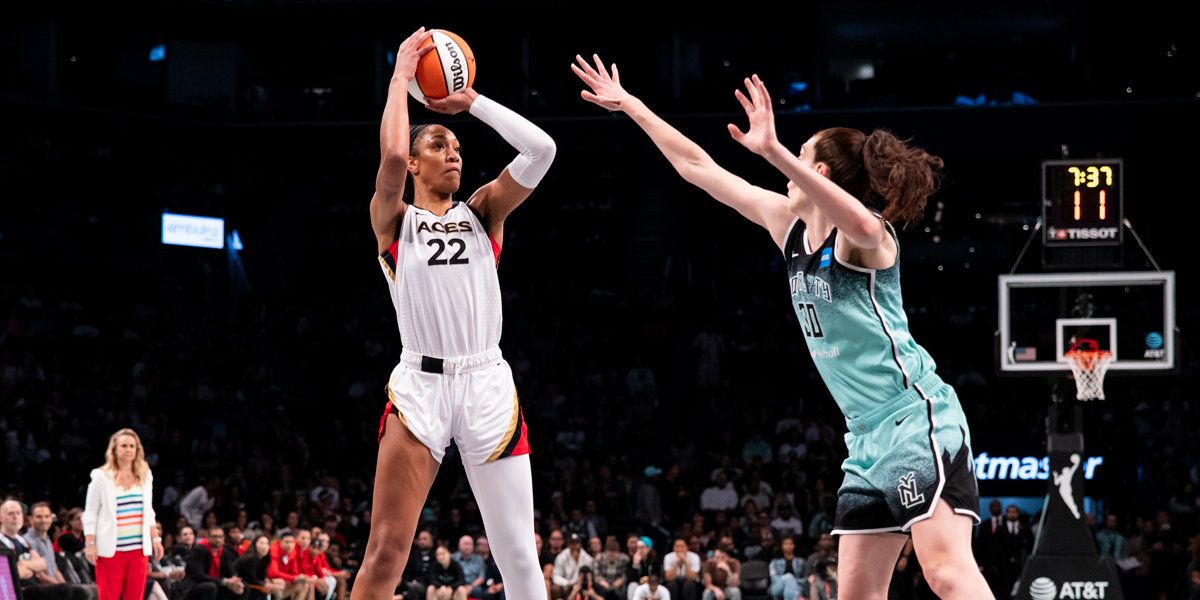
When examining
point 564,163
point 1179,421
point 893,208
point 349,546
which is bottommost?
point 349,546

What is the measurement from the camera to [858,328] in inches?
159

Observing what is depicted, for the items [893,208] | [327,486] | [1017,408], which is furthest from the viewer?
[1017,408]

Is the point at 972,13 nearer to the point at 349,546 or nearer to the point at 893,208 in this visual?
the point at 349,546

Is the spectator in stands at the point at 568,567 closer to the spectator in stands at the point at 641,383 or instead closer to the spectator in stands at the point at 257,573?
the spectator in stands at the point at 257,573

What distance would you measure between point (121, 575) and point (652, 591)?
560cm

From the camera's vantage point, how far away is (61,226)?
867 inches

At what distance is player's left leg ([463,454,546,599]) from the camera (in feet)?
15.8

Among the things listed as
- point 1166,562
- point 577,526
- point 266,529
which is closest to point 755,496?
point 577,526

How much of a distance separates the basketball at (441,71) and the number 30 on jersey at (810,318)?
1843 millimetres

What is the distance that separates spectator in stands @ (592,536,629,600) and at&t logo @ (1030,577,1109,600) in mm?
4408

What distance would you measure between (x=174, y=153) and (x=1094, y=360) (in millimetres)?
18992

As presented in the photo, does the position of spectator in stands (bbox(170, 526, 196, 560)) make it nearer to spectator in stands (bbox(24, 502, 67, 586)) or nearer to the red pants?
spectator in stands (bbox(24, 502, 67, 586))

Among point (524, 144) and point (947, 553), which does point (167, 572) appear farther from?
point (947, 553)

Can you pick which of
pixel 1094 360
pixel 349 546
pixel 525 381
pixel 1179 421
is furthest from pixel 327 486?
pixel 1179 421
